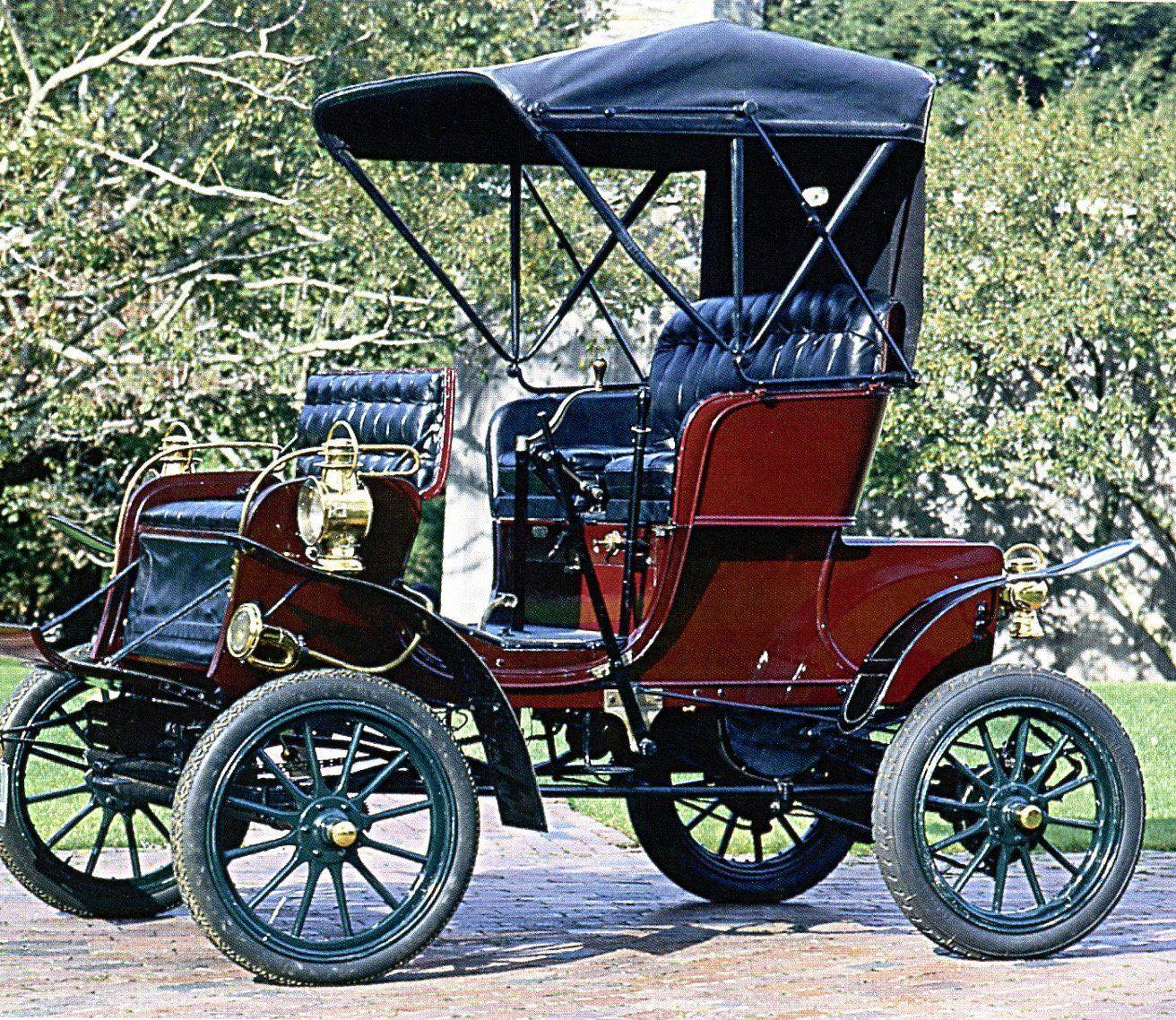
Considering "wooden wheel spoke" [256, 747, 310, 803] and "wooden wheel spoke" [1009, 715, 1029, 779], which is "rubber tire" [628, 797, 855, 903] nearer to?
"wooden wheel spoke" [1009, 715, 1029, 779]

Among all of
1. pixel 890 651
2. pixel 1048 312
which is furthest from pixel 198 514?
pixel 1048 312

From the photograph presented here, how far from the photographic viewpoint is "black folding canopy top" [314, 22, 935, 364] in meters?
5.02

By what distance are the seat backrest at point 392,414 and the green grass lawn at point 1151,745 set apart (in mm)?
2185

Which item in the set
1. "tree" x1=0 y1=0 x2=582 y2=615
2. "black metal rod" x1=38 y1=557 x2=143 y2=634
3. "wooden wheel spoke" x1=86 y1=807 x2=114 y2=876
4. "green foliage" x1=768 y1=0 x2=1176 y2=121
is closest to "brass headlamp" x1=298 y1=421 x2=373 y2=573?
"black metal rod" x1=38 y1=557 x2=143 y2=634

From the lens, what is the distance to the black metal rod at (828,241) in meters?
5.07

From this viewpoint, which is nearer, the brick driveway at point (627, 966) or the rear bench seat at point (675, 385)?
the brick driveway at point (627, 966)

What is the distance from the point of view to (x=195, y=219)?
46.5ft

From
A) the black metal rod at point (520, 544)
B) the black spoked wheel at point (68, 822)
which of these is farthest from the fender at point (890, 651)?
the black spoked wheel at point (68, 822)

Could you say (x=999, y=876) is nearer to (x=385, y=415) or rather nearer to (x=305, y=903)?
(x=305, y=903)

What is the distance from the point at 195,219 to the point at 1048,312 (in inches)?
266

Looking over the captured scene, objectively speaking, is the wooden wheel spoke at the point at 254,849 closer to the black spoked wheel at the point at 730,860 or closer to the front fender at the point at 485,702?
the front fender at the point at 485,702

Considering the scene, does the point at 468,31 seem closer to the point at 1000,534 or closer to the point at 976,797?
the point at 1000,534

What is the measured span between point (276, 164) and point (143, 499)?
976 cm

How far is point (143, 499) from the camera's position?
205 inches
